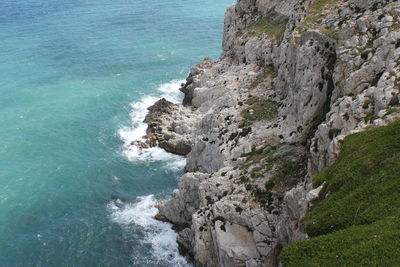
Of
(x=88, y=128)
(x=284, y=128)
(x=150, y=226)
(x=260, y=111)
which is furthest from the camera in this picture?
(x=88, y=128)

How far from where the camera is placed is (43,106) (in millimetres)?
97500

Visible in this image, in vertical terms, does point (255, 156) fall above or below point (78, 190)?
above

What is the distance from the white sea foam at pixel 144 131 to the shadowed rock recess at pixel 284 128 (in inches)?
182

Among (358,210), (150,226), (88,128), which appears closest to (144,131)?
(88,128)

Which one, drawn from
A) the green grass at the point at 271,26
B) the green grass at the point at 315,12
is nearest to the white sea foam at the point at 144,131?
the green grass at the point at 271,26

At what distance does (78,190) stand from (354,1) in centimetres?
4778

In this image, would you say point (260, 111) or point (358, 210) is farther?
point (260, 111)

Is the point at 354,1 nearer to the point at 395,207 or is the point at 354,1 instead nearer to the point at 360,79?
the point at 360,79

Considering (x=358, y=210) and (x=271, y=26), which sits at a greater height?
(x=271, y=26)

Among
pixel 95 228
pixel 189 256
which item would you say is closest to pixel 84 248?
pixel 95 228

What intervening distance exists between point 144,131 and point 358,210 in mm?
62362

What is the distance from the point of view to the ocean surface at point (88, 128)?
58.2 meters

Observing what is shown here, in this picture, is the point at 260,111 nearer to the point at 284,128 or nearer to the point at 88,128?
the point at 284,128

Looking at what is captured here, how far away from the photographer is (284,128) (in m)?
A: 55.4
